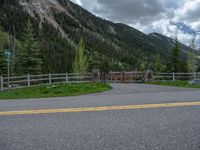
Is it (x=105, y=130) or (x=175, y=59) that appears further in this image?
(x=175, y=59)

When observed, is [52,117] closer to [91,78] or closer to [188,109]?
[188,109]

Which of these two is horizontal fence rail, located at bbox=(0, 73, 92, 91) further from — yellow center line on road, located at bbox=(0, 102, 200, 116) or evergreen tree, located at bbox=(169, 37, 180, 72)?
evergreen tree, located at bbox=(169, 37, 180, 72)

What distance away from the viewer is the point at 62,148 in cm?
452

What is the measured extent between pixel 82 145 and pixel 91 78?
28.2 metres

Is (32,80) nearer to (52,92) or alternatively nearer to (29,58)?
(52,92)

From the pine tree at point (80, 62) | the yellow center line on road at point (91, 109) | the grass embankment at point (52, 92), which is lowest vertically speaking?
the grass embankment at point (52, 92)

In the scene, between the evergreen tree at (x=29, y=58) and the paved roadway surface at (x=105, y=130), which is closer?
the paved roadway surface at (x=105, y=130)

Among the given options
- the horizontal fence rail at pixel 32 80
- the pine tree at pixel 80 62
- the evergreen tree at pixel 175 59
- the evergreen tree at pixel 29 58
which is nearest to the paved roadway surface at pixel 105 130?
the horizontal fence rail at pixel 32 80

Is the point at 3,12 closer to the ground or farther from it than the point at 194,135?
farther from it

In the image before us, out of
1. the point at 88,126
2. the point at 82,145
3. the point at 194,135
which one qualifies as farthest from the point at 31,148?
the point at 194,135

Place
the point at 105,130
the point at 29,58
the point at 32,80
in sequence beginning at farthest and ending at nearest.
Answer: the point at 29,58 → the point at 32,80 → the point at 105,130

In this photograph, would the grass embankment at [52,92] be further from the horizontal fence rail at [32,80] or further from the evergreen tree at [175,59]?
the evergreen tree at [175,59]

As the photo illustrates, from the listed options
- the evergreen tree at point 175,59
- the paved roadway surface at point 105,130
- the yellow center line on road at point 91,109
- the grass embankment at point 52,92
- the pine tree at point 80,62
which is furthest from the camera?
the evergreen tree at point 175,59

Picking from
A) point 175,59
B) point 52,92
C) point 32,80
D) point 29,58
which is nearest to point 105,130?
point 52,92
